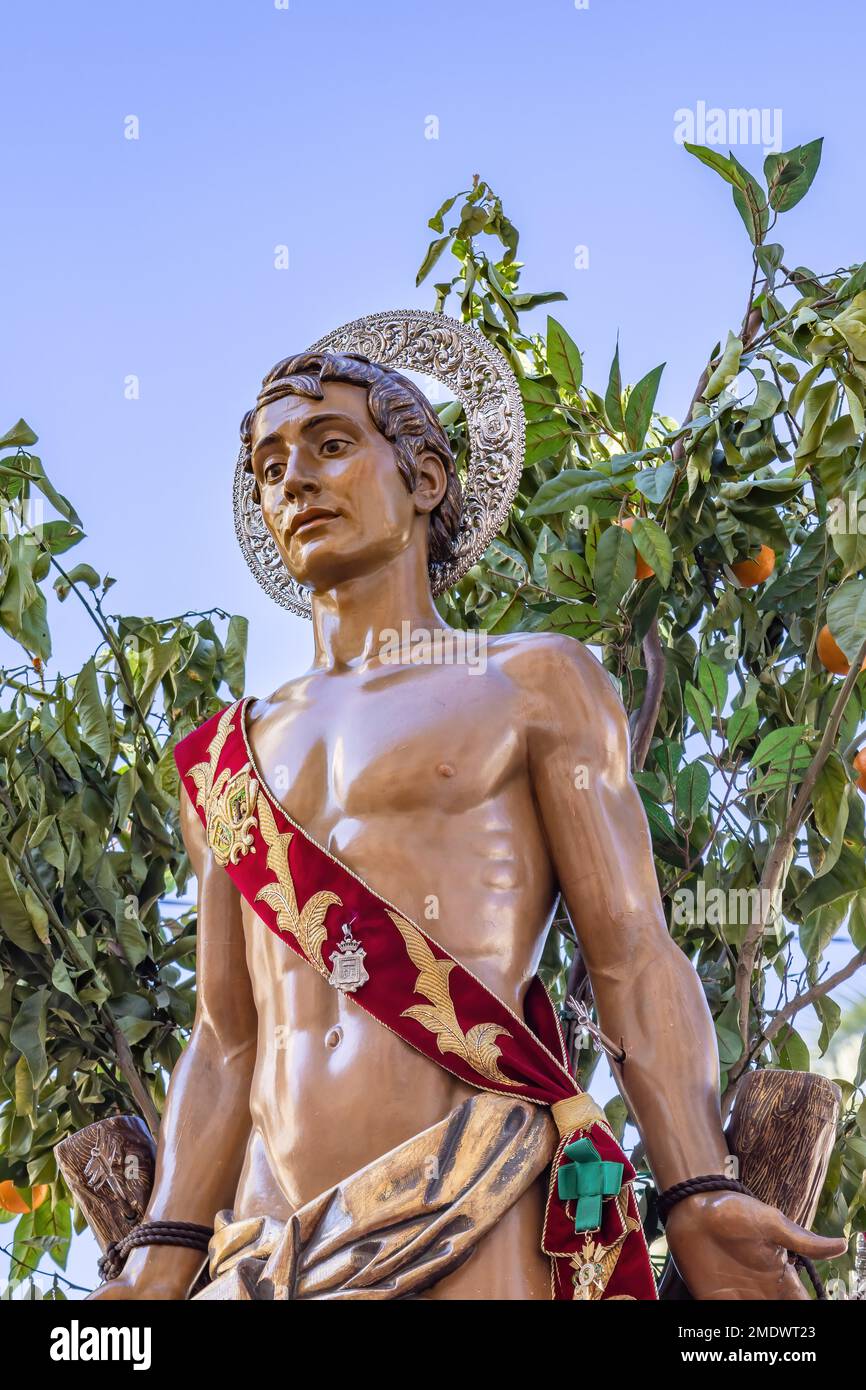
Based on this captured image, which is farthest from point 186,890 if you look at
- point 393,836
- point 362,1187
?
point 362,1187

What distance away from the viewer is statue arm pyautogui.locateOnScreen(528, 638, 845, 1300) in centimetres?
352

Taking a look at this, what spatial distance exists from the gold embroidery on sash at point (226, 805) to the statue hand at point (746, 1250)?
1154 mm

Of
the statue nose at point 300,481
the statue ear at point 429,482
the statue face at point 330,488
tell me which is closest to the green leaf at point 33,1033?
the statue face at point 330,488

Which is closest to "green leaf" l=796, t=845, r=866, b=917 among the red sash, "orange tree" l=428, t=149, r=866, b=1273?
"orange tree" l=428, t=149, r=866, b=1273

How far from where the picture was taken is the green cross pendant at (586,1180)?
364 centimetres

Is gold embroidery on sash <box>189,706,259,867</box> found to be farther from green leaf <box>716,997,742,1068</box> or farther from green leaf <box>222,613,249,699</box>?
green leaf <box>716,997,742,1068</box>

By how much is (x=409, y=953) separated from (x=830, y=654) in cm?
137

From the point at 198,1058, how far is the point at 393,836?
0.66 metres

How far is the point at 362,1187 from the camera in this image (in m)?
3.59

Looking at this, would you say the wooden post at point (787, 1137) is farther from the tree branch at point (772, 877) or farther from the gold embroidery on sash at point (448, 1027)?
the tree branch at point (772, 877)

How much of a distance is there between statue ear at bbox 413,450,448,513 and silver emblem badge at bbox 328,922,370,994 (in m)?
1.05

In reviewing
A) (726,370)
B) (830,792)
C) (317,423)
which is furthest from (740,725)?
(317,423)

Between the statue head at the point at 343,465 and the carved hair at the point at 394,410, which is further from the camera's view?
the carved hair at the point at 394,410
